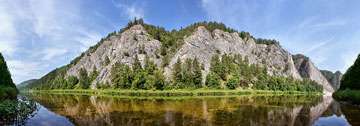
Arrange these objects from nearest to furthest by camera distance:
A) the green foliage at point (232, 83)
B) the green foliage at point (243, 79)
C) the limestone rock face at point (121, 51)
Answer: the green foliage at point (232, 83) < the green foliage at point (243, 79) < the limestone rock face at point (121, 51)

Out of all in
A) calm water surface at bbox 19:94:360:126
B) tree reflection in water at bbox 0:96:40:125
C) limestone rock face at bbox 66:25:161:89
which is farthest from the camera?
limestone rock face at bbox 66:25:161:89

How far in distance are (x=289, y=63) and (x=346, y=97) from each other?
6431 inches

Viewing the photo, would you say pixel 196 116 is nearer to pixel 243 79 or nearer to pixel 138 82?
pixel 138 82

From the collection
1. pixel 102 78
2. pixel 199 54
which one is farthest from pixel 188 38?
pixel 102 78

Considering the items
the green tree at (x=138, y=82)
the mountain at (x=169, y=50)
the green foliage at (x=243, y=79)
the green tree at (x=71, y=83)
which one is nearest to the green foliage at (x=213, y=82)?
the green foliage at (x=243, y=79)

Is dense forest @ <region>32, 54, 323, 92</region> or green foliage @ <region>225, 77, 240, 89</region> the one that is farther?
green foliage @ <region>225, 77, 240, 89</region>

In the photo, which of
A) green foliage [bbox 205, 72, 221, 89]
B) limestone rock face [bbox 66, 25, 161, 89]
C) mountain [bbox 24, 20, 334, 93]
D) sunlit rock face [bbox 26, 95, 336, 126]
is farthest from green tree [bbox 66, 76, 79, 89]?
sunlit rock face [bbox 26, 95, 336, 126]

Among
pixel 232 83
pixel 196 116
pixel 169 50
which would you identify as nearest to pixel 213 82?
pixel 232 83

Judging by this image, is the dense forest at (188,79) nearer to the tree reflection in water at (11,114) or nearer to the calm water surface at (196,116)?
the calm water surface at (196,116)

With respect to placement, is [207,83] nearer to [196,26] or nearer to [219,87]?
[219,87]

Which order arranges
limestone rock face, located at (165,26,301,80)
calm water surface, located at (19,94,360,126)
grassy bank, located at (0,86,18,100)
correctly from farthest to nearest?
limestone rock face, located at (165,26,301,80) < grassy bank, located at (0,86,18,100) < calm water surface, located at (19,94,360,126)

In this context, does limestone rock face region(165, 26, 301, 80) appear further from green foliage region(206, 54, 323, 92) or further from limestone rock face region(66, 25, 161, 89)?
limestone rock face region(66, 25, 161, 89)

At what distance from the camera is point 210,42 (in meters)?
146

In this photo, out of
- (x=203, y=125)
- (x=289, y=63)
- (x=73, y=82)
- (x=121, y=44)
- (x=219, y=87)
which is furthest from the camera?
(x=289, y=63)
